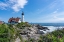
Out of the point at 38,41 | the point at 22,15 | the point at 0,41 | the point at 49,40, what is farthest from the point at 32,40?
the point at 22,15

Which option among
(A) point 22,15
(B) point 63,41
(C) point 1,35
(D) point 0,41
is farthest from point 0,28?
(A) point 22,15

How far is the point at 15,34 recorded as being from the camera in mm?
15406

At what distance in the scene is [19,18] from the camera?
150ft

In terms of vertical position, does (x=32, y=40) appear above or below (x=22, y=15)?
below

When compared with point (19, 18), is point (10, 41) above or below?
below

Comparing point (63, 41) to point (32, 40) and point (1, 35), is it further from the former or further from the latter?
point (1, 35)

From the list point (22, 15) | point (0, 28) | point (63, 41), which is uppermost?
point (22, 15)

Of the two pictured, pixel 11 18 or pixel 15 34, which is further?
pixel 11 18

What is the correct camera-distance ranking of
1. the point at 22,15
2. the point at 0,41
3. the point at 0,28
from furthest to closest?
the point at 22,15, the point at 0,28, the point at 0,41

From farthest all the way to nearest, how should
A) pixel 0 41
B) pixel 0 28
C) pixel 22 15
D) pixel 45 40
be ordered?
pixel 22 15 < pixel 0 28 < pixel 45 40 < pixel 0 41

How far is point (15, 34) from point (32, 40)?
2102mm

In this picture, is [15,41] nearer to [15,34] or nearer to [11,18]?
[15,34]

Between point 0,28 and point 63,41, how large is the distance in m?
7.64

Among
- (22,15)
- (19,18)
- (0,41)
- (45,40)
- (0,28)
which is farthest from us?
(19,18)
